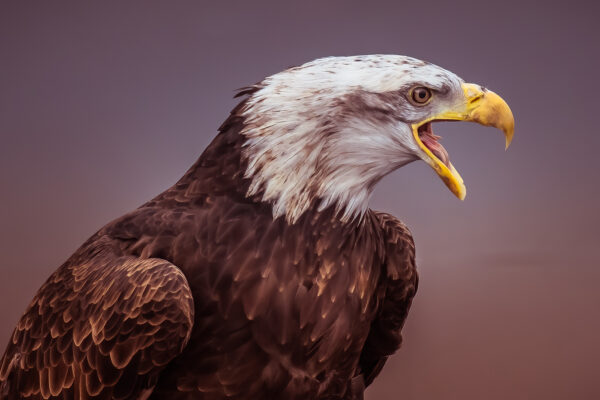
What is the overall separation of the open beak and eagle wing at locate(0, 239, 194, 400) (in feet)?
2.51

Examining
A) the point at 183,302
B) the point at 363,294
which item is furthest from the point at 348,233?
the point at 183,302

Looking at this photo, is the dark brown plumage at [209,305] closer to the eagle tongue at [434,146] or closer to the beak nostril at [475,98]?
the eagle tongue at [434,146]

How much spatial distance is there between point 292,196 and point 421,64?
0.53m

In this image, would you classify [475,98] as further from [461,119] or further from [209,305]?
[209,305]

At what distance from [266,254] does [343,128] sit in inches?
→ 16.3

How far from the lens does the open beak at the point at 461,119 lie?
1639mm

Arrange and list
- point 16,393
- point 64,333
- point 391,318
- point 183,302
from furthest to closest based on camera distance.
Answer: point 391,318 < point 16,393 < point 64,333 < point 183,302

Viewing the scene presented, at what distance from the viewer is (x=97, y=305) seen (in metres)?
1.59

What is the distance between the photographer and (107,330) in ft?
5.09

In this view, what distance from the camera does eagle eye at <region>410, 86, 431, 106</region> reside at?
165cm

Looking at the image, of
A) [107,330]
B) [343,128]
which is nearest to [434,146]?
[343,128]

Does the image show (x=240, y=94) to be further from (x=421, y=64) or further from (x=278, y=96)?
(x=421, y=64)

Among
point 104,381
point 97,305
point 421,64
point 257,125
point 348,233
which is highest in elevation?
point 421,64

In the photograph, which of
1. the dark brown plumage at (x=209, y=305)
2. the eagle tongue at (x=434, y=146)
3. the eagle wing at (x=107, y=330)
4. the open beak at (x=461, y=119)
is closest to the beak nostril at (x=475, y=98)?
the open beak at (x=461, y=119)
